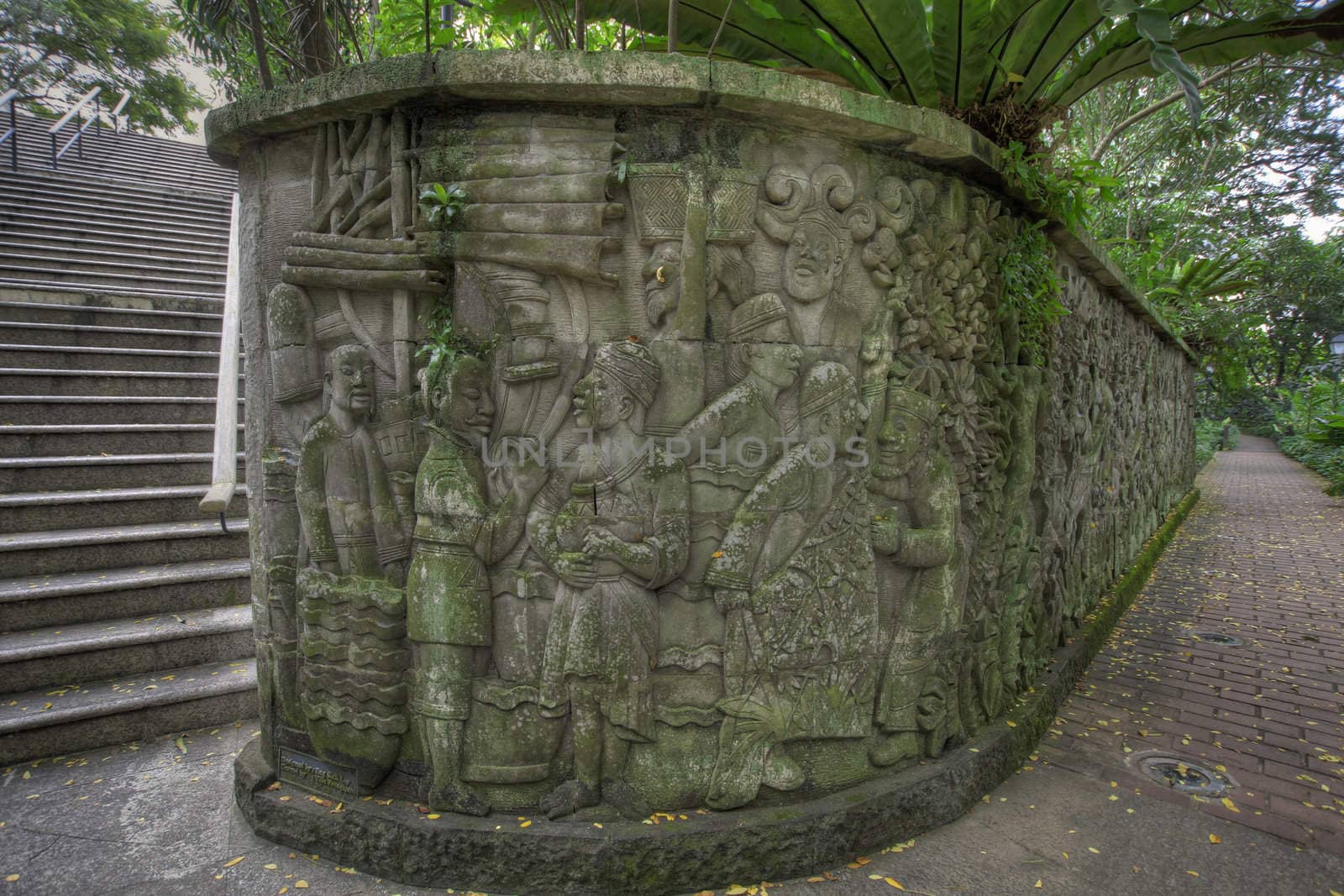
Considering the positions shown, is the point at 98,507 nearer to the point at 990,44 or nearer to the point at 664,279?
the point at 664,279

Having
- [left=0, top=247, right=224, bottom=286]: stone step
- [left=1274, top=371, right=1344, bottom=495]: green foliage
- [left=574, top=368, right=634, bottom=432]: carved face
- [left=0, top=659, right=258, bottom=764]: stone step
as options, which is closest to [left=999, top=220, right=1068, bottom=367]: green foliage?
[left=574, top=368, right=634, bottom=432]: carved face

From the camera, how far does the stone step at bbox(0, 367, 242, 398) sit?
5.68m

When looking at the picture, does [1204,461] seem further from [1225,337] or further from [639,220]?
[639,220]

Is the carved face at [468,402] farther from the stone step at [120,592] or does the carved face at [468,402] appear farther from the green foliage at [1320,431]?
the green foliage at [1320,431]

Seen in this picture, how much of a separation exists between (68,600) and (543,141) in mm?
4053

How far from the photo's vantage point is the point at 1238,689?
5086 millimetres

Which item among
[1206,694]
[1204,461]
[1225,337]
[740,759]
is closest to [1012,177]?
[740,759]

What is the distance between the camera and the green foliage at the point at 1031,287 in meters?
3.74

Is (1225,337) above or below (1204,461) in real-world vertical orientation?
above

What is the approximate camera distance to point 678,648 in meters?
2.93

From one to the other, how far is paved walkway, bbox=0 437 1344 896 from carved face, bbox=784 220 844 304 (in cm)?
236

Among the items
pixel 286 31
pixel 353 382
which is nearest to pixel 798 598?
pixel 353 382

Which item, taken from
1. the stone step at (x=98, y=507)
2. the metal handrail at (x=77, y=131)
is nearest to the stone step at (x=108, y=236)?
the metal handrail at (x=77, y=131)

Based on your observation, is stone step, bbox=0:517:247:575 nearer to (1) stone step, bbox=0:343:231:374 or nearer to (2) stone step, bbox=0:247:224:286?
(1) stone step, bbox=0:343:231:374
